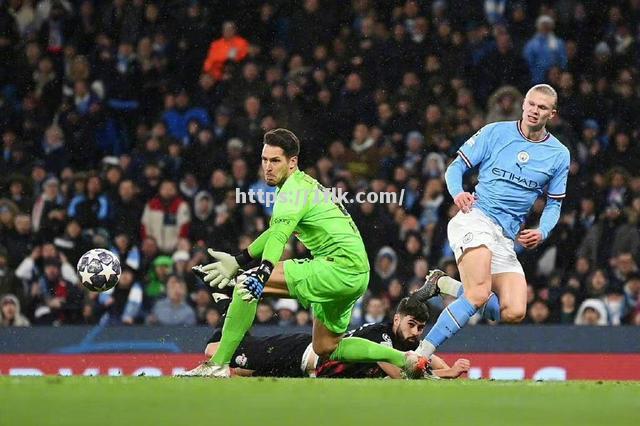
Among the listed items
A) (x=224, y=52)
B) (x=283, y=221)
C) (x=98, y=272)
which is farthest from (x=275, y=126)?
(x=283, y=221)

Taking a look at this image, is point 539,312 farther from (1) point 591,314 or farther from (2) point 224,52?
(2) point 224,52

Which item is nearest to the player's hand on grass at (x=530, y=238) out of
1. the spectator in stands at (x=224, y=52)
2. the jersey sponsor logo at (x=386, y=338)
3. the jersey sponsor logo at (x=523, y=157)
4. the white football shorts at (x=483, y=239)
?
the white football shorts at (x=483, y=239)

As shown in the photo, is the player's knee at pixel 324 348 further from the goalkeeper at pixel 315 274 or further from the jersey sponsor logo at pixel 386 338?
the jersey sponsor logo at pixel 386 338

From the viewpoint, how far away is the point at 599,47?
16469mm

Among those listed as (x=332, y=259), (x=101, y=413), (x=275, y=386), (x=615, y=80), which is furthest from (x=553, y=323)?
(x=101, y=413)

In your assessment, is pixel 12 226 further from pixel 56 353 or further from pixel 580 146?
pixel 580 146

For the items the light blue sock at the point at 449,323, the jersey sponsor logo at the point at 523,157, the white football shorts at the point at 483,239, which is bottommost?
the light blue sock at the point at 449,323

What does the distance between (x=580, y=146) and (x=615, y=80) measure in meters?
1.36

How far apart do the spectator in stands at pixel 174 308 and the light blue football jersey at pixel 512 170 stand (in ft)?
15.8

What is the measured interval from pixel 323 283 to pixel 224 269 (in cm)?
69

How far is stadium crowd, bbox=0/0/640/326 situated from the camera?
46.2ft

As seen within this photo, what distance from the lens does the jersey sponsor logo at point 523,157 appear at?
384 inches

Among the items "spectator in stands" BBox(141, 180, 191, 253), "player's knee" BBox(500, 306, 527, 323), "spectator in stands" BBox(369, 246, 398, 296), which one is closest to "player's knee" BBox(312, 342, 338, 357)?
"player's knee" BBox(500, 306, 527, 323)

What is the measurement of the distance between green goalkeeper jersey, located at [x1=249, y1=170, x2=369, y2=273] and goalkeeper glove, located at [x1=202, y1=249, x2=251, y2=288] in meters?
0.11
